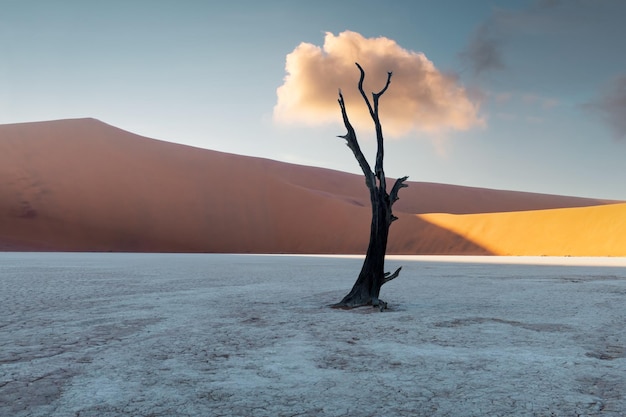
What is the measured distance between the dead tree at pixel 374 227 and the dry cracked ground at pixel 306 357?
41 cm

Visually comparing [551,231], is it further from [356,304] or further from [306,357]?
[306,357]

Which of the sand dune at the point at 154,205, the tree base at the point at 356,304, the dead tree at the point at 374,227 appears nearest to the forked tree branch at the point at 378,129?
the dead tree at the point at 374,227

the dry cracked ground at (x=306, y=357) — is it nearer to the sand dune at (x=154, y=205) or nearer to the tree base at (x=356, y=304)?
the tree base at (x=356, y=304)

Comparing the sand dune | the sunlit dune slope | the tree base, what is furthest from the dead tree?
the sand dune

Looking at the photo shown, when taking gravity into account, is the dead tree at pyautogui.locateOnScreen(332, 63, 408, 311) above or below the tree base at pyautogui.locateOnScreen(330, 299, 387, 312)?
above

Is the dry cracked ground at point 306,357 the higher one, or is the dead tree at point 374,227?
the dead tree at point 374,227

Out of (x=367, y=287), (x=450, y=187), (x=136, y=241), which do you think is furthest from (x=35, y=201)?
(x=450, y=187)

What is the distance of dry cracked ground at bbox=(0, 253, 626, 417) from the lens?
122 inches

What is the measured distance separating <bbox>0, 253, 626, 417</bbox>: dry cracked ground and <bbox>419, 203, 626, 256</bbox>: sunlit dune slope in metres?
31.0

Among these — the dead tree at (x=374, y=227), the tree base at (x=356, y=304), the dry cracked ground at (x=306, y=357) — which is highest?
the dead tree at (x=374, y=227)

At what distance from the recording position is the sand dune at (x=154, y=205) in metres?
40.3

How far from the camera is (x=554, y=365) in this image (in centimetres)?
402

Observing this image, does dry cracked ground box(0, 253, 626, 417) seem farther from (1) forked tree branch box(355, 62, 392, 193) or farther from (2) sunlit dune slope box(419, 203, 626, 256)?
(2) sunlit dune slope box(419, 203, 626, 256)

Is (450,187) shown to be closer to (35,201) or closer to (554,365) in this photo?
(35,201)
